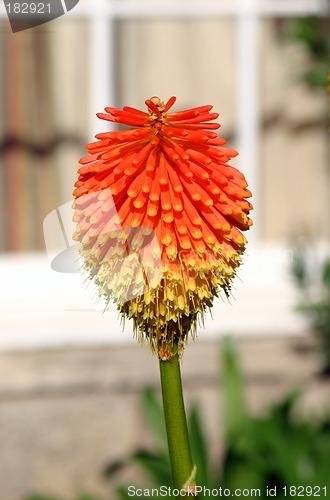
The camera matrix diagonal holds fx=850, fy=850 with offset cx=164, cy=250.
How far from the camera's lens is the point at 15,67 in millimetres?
2344

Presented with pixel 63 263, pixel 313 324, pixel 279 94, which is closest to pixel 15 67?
pixel 279 94

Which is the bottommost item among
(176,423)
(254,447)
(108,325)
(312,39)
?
(254,447)

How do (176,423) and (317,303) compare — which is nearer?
(176,423)

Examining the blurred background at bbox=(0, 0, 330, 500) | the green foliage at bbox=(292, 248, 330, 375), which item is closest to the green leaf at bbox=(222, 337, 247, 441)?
the blurred background at bbox=(0, 0, 330, 500)

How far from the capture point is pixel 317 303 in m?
2.94

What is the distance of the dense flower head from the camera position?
0.20 m

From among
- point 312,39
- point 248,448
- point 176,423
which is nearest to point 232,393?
point 248,448

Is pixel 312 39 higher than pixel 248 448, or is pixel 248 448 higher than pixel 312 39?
pixel 312 39

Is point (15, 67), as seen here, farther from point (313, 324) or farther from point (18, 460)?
point (313, 324)

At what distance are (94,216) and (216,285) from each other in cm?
4

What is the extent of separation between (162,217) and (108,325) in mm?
2052

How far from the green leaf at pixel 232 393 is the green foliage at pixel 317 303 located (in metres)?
0.89

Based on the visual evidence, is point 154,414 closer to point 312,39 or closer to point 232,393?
point 232,393

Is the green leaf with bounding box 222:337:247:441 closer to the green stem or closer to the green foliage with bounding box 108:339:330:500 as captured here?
the green foliage with bounding box 108:339:330:500
